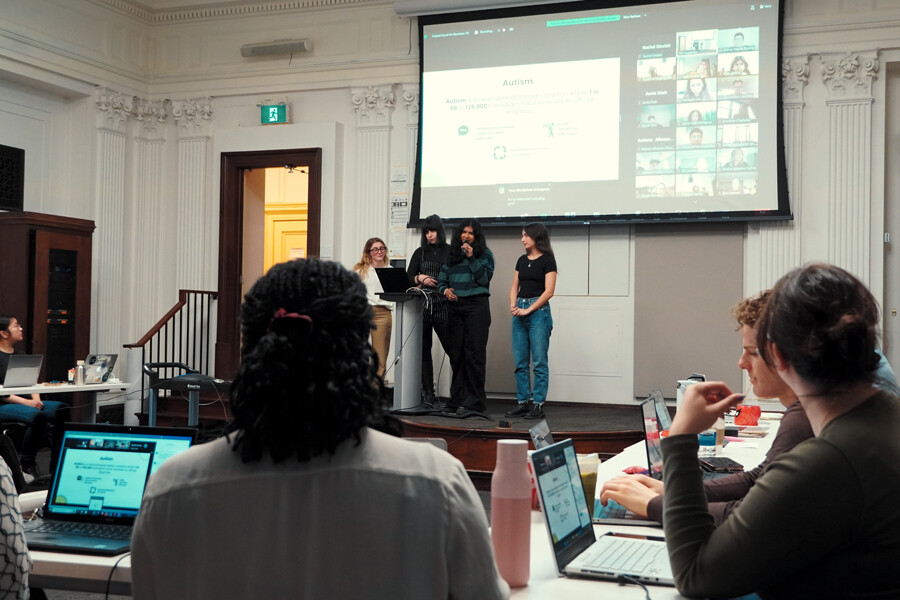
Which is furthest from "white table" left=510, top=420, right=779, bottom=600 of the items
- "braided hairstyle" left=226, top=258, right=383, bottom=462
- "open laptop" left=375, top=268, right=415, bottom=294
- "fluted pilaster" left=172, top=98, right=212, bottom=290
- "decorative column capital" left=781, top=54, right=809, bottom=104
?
"fluted pilaster" left=172, top=98, right=212, bottom=290

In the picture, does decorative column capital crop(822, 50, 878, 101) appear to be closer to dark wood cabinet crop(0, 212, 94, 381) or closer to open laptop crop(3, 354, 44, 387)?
open laptop crop(3, 354, 44, 387)

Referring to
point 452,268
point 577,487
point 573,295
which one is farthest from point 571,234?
point 577,487

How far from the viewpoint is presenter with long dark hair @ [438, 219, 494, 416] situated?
580 centimetres

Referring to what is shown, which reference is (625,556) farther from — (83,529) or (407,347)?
(407,347)

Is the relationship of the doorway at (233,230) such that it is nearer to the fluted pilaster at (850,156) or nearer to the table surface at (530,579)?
the fluted pilaster at (850,156)

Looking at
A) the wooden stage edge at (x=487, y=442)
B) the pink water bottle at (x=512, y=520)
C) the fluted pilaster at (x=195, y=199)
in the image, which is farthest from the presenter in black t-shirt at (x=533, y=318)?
the pink water bottle at (x=512, y=520)

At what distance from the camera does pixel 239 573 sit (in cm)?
98

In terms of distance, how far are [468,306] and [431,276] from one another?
0.37 m

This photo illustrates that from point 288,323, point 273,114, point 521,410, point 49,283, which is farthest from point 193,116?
point 288,323

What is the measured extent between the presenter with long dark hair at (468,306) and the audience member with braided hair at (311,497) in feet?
15.7

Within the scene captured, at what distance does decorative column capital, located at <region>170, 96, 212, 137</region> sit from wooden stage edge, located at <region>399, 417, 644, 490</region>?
4278 mm

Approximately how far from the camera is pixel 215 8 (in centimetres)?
797

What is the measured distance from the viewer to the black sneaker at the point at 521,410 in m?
5.91

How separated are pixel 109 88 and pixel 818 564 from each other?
25.7 feet
